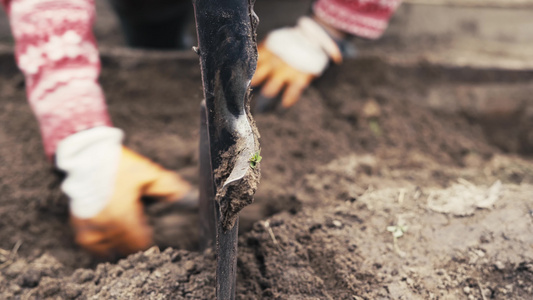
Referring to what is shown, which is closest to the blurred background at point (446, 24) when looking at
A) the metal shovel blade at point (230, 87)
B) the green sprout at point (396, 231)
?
the green sprout at point (396, 231)

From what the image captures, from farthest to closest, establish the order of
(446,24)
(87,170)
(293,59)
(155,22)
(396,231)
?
(446,24) → (155,22) → (293,59) → (87,170) → (396,231)

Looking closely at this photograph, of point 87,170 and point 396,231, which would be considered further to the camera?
point 87,170

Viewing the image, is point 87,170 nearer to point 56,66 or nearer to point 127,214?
point 127,214

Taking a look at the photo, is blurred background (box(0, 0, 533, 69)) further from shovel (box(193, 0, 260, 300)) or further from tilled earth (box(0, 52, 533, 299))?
shovel (box(193, 0, 260, 300))

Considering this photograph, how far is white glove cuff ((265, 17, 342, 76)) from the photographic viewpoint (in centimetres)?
155

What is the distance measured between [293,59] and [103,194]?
2.91 ft

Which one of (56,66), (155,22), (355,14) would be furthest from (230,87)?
(155,22)

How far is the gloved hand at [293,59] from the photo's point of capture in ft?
4.99

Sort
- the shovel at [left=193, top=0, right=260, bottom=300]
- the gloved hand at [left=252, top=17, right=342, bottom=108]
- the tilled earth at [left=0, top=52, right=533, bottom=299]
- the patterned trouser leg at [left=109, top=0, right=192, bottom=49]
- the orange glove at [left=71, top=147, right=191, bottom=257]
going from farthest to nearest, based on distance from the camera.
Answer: the patterned trouser leg at [left=109, top=0, right=192, bottom=49], the gloved hand at [left=252, top=17, right=342, bottom=108], the orange glove at [left=71, top=147, right=191, bottom=257], the tilled earth at [left=0, top=52, right=533, bottom=299], the shovel at [left=193, top=0, right=260, bottom=300]

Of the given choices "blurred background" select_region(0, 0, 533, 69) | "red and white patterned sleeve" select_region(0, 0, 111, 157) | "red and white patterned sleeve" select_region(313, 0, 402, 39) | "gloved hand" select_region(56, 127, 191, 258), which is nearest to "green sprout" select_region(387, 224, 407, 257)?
"gloved hand" select_region(56, 127, 191, 258)

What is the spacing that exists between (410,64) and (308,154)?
744 mm

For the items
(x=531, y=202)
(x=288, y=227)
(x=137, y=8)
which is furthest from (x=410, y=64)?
(x=137, y=8)

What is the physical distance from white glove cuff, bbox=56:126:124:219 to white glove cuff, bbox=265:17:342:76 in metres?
0.81

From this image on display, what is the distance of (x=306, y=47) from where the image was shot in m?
1.59
